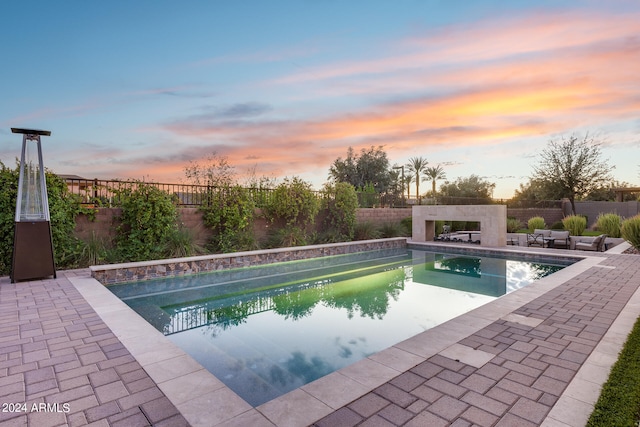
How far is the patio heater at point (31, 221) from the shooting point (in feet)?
20.0

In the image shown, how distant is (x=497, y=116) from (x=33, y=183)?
13831 mm

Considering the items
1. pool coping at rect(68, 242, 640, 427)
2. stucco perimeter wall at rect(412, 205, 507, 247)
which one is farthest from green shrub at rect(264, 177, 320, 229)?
pool coping at rect(68, 242, 640, 427)

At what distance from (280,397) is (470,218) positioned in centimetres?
1152

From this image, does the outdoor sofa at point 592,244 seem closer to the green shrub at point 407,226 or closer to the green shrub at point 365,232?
the green shrub at point 407,226

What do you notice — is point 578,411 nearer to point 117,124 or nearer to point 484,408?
point 484,408

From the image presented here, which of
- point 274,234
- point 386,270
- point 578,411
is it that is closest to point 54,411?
point 578,411

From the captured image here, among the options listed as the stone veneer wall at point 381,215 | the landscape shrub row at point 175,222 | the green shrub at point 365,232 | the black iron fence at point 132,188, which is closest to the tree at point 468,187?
the stone veneer wall at point 381,215

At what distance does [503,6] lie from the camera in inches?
312

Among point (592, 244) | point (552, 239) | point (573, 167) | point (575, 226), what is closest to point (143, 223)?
point (552, 239)

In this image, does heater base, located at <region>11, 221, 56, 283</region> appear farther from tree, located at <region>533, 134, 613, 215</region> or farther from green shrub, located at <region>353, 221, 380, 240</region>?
tree, located at <region>533, 134, 613, 215</region>

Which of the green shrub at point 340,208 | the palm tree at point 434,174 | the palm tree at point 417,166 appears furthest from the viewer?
the palm tree at point 417,166

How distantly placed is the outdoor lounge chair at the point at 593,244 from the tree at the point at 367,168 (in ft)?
75.5

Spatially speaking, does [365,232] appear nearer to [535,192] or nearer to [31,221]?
[31,221]

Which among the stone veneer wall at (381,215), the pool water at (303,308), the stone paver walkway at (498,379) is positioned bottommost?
the pool water at (303,308)
